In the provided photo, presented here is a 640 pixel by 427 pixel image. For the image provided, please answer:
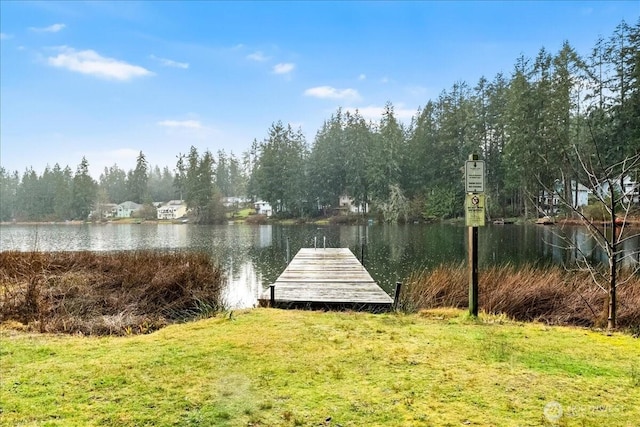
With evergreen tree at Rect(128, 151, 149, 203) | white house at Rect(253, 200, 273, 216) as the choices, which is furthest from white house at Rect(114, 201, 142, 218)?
white house at Rect(253, 200, 273, 216)

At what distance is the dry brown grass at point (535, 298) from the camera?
586 cm

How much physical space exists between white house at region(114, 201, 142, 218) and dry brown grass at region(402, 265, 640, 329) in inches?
2812


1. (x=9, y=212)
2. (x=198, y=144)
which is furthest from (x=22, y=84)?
(x=9, y=212)

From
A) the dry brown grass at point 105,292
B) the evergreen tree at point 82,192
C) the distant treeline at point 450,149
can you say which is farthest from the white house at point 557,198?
the evergreen tree at point 82,192

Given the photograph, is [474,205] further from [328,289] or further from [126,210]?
[126,210]

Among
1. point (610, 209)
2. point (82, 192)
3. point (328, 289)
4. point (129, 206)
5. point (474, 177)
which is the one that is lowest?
point (328, 289)

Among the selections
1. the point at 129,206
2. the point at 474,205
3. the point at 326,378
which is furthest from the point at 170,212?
the point at 326,378

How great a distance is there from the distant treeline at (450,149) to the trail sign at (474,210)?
67.1 ft

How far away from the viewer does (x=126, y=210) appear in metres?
71.4

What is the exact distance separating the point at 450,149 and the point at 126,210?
54.9 m

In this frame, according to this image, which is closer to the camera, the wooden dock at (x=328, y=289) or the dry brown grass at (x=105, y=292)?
the dry brown grass at (x=105, y=292)

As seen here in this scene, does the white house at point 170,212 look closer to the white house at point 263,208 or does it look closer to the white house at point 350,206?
the white house at point 263,208

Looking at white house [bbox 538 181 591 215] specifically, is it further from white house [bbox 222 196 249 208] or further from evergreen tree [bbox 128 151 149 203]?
evergreen tree [bbox 128 151 149 203]

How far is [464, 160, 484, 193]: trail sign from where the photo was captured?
5191 mm
